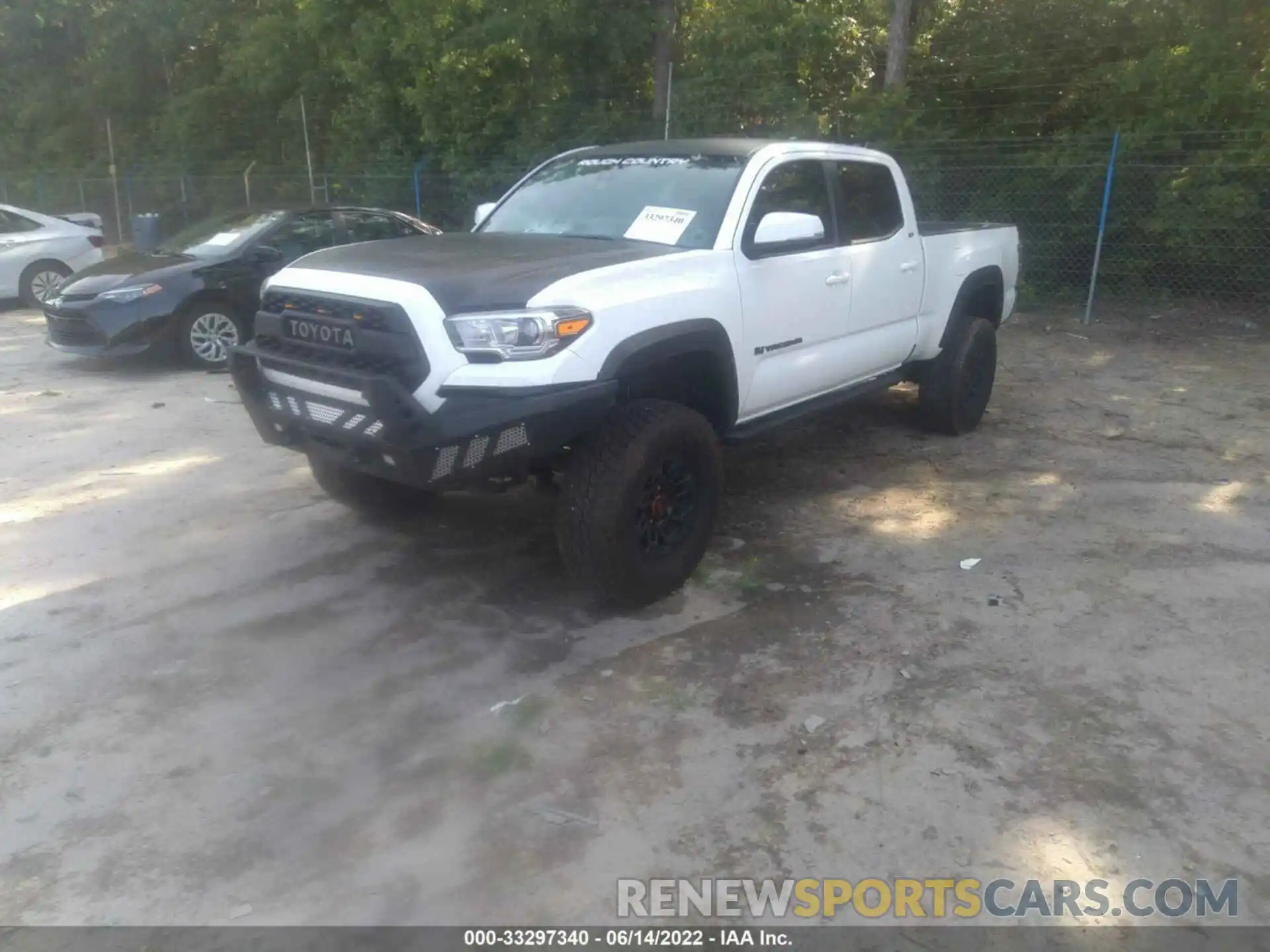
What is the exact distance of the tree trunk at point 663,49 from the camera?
14578mm

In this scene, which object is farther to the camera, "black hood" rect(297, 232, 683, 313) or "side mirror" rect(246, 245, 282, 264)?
"side mirror" rect(246, 245, 282, 264)

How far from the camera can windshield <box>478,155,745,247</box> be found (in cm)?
486

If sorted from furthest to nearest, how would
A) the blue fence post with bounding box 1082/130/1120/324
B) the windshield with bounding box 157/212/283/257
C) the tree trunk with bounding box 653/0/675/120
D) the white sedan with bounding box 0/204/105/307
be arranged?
1. the tree trunk with bounding box 653/0/675/120
2. the white sedan with bounding box 0/204/105/307
3. the blue fence post with bounding box 1082/130/1120/324
4. the windshield with bounding box 157/212/283/257

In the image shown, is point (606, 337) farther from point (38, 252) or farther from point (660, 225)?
point (38, 252)

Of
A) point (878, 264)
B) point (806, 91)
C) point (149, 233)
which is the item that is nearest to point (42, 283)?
point (149, 233)

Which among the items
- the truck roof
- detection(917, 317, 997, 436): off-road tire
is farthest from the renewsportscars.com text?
detection(917, 317, 997, 436): off-road tire

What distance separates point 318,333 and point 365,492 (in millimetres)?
1320

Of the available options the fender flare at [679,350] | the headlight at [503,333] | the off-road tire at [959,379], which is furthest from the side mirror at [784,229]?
the off-road tire at [959,379]

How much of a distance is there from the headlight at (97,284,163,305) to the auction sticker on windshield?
5641mm

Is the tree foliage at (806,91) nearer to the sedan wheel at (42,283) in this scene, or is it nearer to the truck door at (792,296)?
the sedan wheel at (42,283)

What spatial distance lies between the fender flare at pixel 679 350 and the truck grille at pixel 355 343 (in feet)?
2.41

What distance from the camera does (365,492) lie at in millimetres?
5352

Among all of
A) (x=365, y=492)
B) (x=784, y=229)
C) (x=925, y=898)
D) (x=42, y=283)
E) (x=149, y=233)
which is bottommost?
(x=925, y=898)

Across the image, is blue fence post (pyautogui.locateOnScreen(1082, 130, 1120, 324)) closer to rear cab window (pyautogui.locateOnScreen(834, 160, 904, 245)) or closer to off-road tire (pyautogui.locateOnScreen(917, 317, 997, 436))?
off-road tire (pyautogui.locateOnScreen(917, 317, 997, 436))
